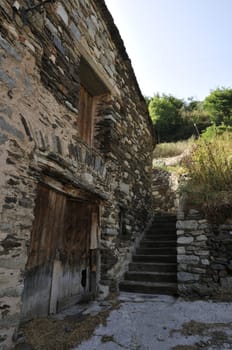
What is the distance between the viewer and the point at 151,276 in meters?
4.25

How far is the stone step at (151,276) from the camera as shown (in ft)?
13.5

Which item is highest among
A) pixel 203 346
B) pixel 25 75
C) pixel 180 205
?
pixel 25 75

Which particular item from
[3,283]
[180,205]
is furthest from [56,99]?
[180,205]

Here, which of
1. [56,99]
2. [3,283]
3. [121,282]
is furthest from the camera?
[121,282]

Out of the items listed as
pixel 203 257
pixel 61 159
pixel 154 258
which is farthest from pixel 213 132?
pixel 61 159

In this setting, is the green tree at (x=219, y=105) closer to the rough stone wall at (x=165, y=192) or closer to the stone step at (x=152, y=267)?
the rough stone wall at (x=165, y=192)

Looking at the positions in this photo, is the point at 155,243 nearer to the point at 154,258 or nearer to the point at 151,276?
the point at 154,258

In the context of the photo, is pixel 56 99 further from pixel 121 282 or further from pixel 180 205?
pixel 121 282

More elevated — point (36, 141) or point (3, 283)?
point (36, 141)

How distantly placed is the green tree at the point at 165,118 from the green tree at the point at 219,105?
208 centimetres

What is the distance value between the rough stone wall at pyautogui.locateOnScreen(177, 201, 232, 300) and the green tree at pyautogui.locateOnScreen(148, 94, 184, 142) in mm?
12570

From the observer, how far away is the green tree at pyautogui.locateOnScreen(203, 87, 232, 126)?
15578 millimetres

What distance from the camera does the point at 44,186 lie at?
2.82 m

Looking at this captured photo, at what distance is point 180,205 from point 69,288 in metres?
2.42
